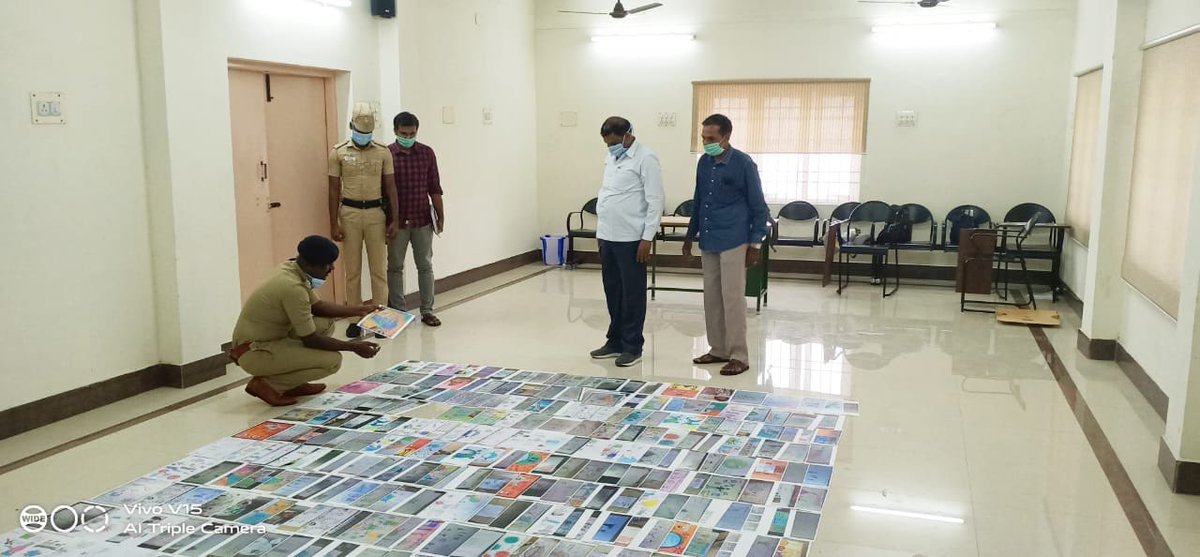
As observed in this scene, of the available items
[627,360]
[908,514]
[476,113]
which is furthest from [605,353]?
[476,113]

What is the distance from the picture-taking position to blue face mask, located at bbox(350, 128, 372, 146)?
6469 mm

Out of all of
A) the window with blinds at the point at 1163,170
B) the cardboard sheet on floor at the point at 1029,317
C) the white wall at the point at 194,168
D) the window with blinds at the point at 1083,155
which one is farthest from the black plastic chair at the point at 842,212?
the white wall at the point at 194,168

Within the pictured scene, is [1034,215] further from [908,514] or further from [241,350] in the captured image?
[241,350]

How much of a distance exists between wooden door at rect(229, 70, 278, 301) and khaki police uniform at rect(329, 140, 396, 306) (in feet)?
1.72

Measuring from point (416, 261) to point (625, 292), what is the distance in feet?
7.15

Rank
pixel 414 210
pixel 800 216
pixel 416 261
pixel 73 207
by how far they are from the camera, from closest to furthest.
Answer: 1. pixel 73 207
2. pixel 414 210
3. pixel 416 261
4. pixel 800 216

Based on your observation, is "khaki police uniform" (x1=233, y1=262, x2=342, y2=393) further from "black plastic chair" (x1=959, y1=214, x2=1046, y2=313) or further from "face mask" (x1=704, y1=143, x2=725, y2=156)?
"black plastic chair" (x1=959, y1=214, x2=1046, y2=313)

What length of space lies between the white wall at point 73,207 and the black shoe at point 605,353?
2.80 meters

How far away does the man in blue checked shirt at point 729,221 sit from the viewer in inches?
216

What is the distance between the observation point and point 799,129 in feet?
32.5

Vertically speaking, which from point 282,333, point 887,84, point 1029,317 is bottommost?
point 1029,317

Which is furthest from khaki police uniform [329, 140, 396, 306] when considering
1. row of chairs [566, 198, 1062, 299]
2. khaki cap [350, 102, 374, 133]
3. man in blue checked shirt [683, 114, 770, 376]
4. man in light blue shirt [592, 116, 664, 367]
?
row of chairs [566, 198, 1062, 299]

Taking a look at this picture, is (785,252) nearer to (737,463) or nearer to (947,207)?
(947,207)

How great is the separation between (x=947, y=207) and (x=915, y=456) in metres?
6.04
